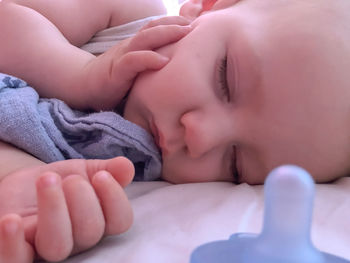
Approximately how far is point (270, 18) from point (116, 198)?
46cm

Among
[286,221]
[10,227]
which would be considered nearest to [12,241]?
[10,227]

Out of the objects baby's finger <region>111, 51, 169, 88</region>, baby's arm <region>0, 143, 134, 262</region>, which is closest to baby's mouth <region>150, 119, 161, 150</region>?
baby's finger <region>111, 51, 169, 88</region>

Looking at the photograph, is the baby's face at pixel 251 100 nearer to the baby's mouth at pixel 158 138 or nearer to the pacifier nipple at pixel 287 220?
the baby's mouth at pixel 158 138

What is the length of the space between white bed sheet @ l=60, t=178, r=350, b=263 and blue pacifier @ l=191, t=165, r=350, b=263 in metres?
0.13

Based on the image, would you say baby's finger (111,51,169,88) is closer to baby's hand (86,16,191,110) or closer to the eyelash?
baby's hand (86,16,191,110)

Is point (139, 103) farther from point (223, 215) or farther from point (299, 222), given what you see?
point (299, 222)

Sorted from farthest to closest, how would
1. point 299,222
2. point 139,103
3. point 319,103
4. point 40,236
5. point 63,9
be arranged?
point 63,9 < point 139,103 < point 319,103 < point 40,236 < point 299,222

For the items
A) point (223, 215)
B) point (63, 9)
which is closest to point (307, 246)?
point (223, 215)

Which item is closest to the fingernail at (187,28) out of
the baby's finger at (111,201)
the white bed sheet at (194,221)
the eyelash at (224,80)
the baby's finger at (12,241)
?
the eyelash at (224,80)

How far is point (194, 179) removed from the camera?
0.75 metres

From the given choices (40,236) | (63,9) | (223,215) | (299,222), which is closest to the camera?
(299,222)

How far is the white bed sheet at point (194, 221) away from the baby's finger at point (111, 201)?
0.07 feet

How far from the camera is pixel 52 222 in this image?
431mm

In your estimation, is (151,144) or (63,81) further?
(63,81)
